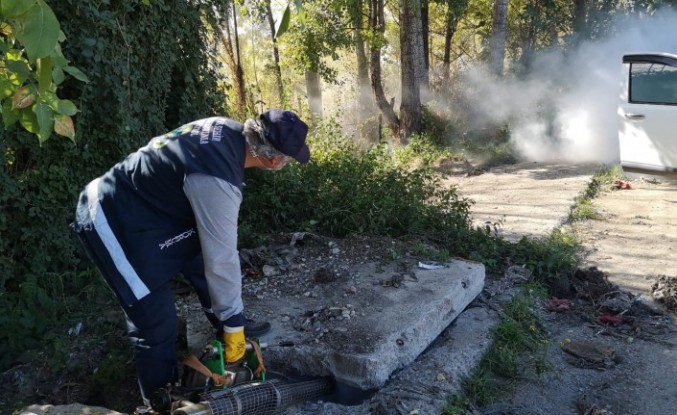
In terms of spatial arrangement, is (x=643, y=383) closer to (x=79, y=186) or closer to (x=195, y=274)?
(x=195, y=274)

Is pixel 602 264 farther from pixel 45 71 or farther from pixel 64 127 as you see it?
pixel 45 71

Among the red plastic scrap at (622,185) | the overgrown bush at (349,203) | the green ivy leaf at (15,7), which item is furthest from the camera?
the red plastic scrap at (622,185)

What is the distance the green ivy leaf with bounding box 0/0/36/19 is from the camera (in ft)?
4.67

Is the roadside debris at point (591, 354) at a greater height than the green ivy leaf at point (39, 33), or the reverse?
the green ivy leaf at point (39, 33)

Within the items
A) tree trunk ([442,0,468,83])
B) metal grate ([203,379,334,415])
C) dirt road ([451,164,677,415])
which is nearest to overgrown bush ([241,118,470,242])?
dirt road ([451,164,677,415])

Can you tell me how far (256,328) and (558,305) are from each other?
8.40ft

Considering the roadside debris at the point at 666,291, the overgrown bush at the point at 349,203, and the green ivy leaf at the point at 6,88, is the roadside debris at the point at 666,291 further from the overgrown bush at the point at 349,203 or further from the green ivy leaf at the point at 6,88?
the green ivy leaf at the point at 6,88

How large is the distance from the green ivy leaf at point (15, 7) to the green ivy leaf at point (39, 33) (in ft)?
0.19

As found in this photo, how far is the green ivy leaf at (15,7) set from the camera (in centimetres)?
142

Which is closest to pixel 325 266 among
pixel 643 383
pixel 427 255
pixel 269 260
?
pixel 269 260

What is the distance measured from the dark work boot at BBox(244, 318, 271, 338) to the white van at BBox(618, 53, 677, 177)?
5.69 metres

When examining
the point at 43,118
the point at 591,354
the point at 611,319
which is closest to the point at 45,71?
the point at 43,118

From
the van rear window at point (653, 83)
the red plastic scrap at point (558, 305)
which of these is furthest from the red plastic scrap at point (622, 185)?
the red plastic scrap at point (558, 305)

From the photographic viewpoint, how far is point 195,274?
3.45m
